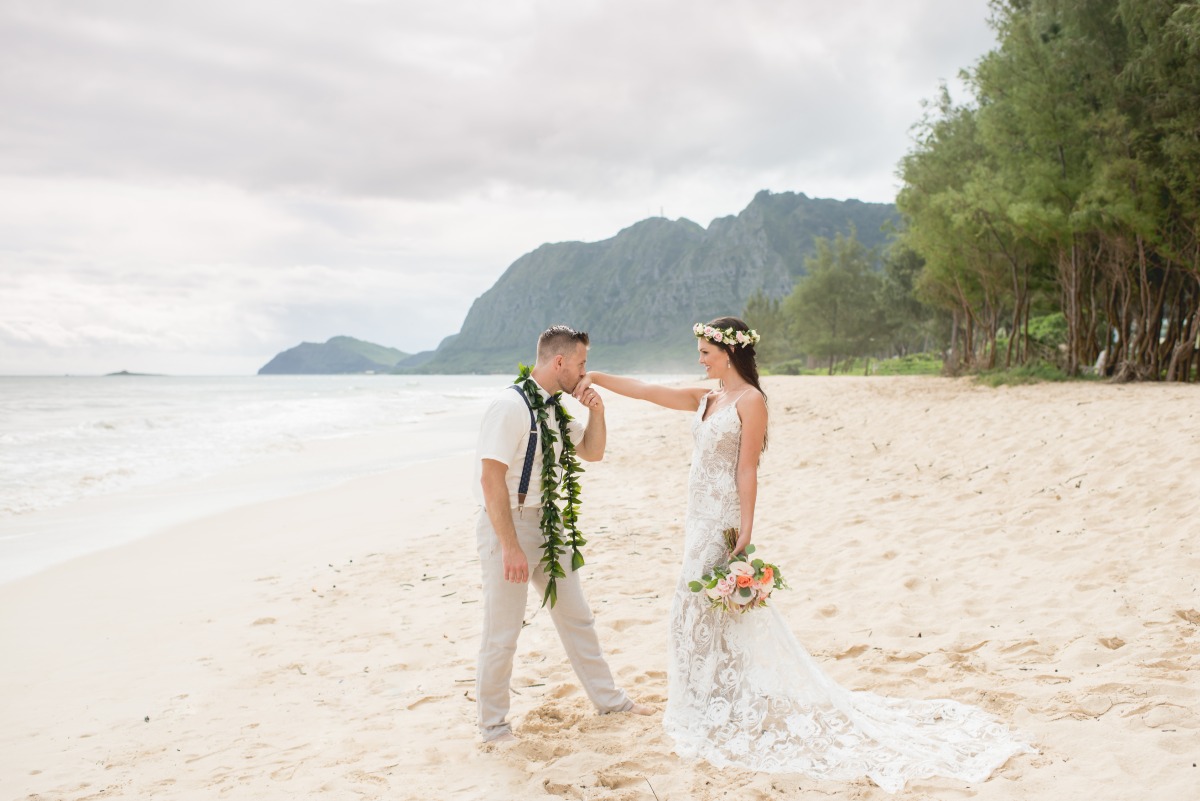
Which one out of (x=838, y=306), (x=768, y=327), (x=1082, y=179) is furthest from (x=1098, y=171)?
(x=768, y=327)

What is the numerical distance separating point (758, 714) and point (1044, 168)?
1958 cm

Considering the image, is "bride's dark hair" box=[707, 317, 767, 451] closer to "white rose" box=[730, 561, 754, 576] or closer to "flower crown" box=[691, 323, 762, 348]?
"flower crown" box=[691, 323, 762, 348]

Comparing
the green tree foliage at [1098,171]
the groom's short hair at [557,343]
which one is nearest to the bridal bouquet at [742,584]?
the groom's short hair at [557,343]

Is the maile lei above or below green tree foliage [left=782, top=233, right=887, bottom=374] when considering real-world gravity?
below

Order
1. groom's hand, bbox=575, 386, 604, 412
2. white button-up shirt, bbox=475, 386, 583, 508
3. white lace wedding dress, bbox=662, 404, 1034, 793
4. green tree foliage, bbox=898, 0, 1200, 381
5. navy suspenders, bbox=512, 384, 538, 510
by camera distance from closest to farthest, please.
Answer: white lace wedding dress, bbox=662, 404, 1034, 793 → white button-up shirt, bbox=475, 386, 583, 508 → navy suspenders, bbox=512, 384, 538, 510 → groom's hand, bbox=575, 386, 604, 412 → green tree foliage, bbox=898, 0, 1200, 381

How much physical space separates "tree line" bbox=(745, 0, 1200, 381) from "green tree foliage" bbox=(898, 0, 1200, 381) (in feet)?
0.13

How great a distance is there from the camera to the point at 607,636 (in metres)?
5.88

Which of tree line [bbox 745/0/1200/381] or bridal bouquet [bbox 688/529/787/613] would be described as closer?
bridal bouquet [bbox 688/529/787/613]

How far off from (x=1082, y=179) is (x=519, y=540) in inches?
791

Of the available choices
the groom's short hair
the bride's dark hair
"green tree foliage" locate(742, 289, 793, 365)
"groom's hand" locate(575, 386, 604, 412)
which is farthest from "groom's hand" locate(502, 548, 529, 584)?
"green tree foliage" locate(742, 289, 793, 365)

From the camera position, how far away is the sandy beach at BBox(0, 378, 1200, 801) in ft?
12.4

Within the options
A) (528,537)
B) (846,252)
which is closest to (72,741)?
(528,537)

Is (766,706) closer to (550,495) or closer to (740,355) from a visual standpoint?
(550,495)

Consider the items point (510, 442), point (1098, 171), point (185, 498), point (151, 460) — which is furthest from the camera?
point (1098, 171)
